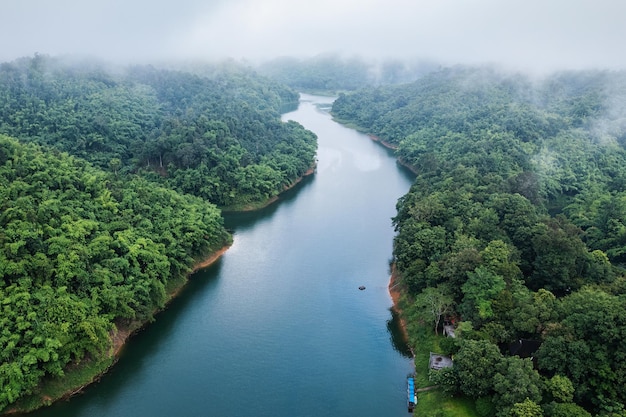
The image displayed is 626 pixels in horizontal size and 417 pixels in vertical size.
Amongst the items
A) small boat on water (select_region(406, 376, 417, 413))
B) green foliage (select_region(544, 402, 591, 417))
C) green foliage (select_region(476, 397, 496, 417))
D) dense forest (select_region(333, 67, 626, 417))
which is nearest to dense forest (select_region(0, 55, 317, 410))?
small boat on water (select_region(406, 376, 417, 413))

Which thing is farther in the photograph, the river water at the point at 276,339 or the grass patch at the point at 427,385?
the river water at the point at 276,339

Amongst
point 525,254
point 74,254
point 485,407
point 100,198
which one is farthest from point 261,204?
point 485,407

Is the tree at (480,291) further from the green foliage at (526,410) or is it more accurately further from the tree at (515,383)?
the green foliage at (526,410)

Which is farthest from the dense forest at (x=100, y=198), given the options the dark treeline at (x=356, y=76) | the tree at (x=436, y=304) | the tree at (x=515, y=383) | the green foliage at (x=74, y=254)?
Result: the dark treeline at (x=356, y=76)

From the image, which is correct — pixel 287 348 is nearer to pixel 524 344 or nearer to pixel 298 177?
pixel 524 344

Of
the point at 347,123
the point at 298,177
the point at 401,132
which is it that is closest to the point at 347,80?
the point at 347,123

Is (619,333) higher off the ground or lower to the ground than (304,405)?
higher
